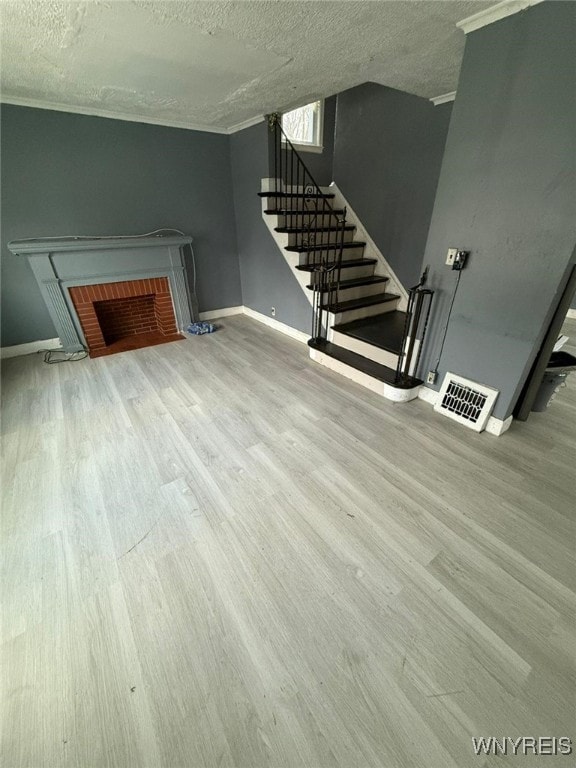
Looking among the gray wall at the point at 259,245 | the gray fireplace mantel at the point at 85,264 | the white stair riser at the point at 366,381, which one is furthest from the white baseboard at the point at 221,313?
the white stair riser at the point at 366,381

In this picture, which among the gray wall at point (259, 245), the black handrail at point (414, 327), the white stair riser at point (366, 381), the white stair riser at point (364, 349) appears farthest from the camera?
the gray wall at point (259, 245)

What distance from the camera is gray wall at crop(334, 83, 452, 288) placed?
10.6ft

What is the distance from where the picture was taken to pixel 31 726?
3.25 ft

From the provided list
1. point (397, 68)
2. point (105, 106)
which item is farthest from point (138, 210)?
A: point (397, 68)

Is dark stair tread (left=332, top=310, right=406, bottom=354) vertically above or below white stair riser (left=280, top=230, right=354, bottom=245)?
below

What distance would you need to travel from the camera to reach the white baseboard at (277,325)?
12.5 ft

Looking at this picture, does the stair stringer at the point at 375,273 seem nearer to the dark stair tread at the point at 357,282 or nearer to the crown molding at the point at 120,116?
the dark stair tread at the point at 357,282

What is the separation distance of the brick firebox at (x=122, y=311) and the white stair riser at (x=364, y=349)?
2.09m

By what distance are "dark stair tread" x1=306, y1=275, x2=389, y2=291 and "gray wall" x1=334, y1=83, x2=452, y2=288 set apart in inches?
8.3

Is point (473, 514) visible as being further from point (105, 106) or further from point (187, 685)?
point (105, 106)

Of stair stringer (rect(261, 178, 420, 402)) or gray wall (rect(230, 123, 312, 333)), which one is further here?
gray wall (rect(230, 123, 312, 333))

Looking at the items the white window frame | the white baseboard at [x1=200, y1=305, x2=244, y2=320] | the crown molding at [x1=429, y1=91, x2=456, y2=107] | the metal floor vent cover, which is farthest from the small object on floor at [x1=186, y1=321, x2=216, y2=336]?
the crown molding at [x1=429, y1=91, x2=456, y2=107]

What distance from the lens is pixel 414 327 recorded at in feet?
8.19
